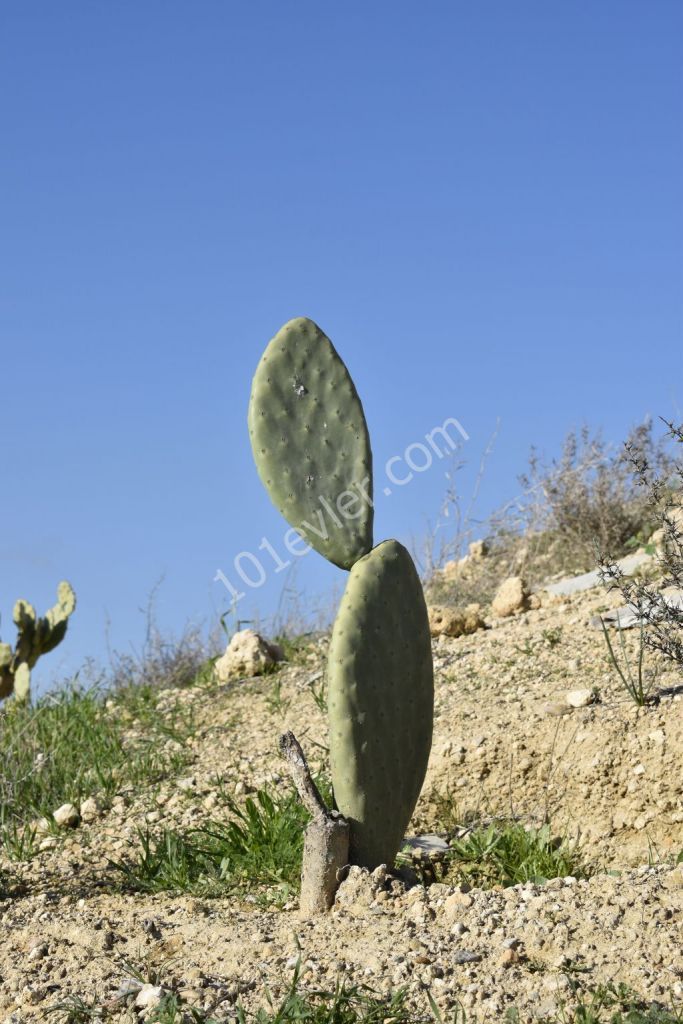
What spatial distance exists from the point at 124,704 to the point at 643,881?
3762 millimetres

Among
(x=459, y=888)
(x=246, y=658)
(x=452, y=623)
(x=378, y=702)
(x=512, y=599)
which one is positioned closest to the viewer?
(x=459, y=888)

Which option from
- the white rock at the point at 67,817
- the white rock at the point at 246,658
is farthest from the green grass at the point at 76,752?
the white rock at the point at 246,658

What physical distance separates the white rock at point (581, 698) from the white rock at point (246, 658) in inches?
84.0

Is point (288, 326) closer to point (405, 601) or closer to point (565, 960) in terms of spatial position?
point (405, 601)

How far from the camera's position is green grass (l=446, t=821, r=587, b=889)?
351 cm

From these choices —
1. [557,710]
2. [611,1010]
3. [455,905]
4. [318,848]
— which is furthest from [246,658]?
[611,1010]

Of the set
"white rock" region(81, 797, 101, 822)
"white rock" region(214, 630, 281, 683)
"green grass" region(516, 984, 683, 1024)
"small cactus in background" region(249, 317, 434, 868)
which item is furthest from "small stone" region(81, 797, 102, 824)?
"green grass" region(516, 984, 683, 1024)

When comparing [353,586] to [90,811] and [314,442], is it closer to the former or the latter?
[314,442]

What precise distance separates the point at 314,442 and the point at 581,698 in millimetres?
1515

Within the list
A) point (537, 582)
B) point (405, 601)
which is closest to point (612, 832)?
point (405, 601)

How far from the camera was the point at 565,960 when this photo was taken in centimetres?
267

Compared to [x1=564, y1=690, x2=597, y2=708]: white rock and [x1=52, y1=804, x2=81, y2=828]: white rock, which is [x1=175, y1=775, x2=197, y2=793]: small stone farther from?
[x1=564, y1=690, x2=597, y2=708]: white rock

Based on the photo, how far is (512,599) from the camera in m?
6.37

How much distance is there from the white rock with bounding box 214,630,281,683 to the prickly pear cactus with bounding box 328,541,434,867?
8.40 ft
